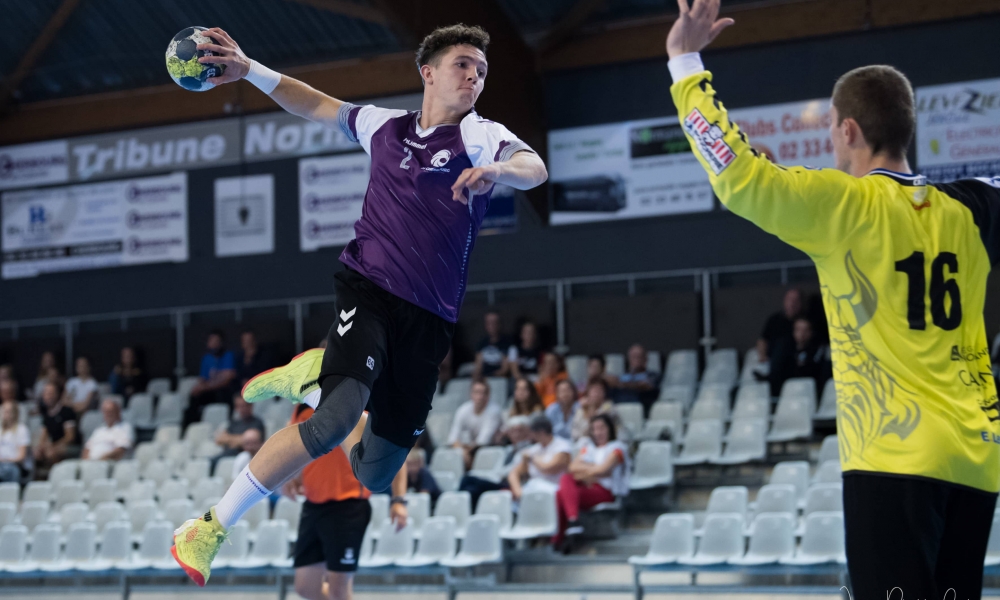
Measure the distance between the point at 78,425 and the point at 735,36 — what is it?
34.3ft

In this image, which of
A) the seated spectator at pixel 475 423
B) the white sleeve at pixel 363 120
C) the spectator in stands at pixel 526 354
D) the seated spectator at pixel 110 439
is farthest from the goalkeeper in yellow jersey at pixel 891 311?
the seated spectator at pixel 110 439

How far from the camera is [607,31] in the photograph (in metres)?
16.0

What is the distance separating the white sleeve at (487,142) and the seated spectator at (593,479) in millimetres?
6151

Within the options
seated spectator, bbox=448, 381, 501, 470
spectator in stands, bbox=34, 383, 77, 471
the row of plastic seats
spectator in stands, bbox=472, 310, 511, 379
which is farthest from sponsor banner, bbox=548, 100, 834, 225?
spectator in stands, bbox=34, 383, 77, 471

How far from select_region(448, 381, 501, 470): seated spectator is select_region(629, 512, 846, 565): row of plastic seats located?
8.78 ft

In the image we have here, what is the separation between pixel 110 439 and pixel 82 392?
235 cm

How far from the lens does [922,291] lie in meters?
2.92

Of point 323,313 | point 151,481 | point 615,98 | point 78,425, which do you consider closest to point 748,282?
point 615,98

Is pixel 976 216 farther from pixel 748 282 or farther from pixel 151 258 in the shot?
pixel 151 258

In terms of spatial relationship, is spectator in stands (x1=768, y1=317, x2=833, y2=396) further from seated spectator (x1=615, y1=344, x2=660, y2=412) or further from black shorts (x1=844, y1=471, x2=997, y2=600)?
black shorts (x1=844, y1=471, x2=997, y2=600)

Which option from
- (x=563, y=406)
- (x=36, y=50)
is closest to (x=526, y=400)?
(x=563, y=406)

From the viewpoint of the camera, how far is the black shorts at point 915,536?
2.79m

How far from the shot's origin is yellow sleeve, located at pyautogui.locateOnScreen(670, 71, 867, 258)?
2.92 metres

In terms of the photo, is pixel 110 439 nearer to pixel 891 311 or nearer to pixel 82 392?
pixel 82 392
